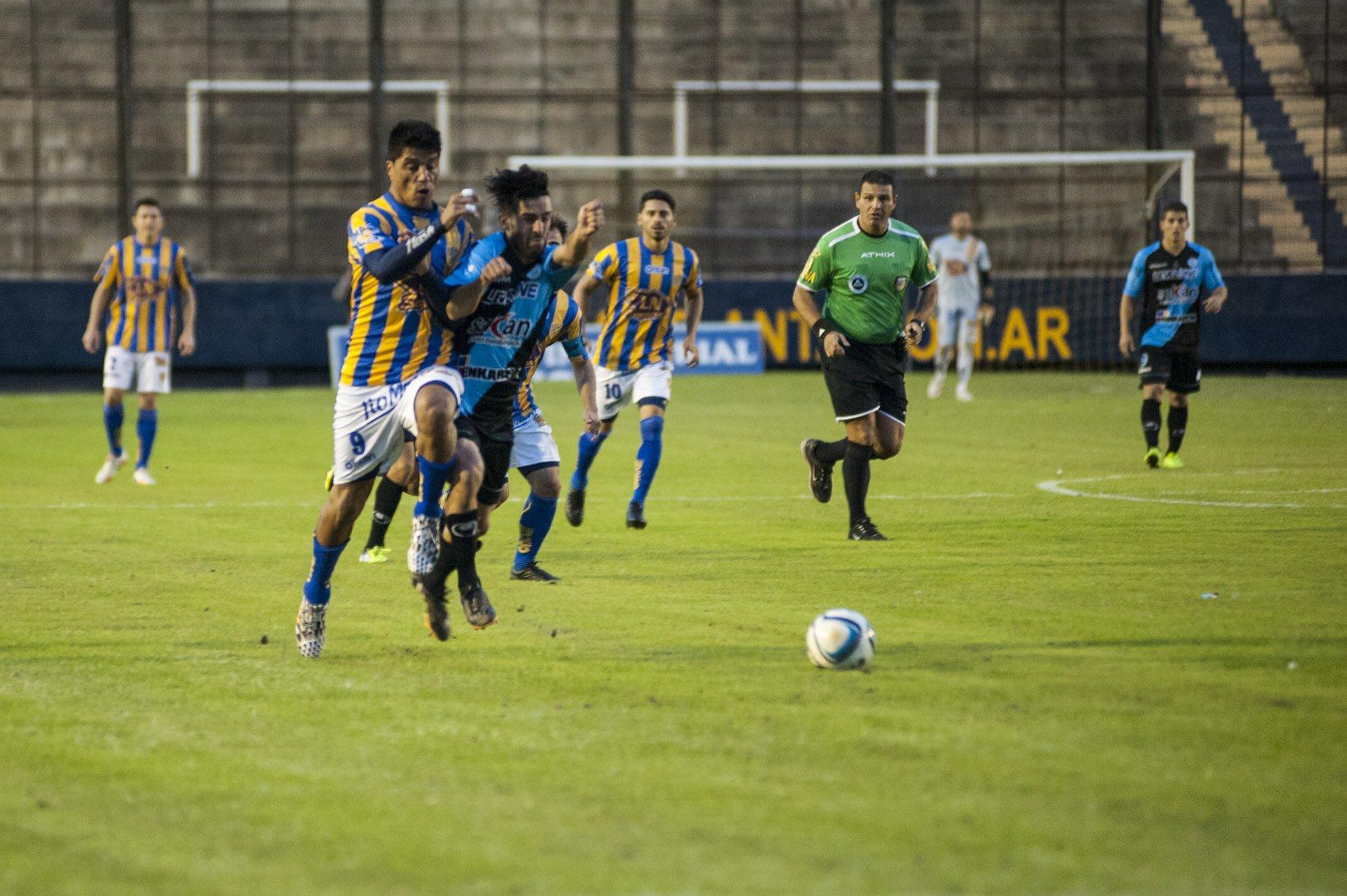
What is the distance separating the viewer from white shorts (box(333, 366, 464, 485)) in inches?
271

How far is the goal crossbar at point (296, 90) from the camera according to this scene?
106 feet

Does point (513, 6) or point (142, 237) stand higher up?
point (513, 6)

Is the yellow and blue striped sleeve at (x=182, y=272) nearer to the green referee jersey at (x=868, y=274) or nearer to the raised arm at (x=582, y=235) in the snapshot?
the green referee jersey at (x=868, y=274)

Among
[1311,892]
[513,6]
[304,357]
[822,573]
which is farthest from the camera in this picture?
[513,6]

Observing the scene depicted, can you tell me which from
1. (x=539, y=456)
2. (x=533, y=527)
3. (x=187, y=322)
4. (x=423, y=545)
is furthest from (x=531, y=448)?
(x=187, y=322)

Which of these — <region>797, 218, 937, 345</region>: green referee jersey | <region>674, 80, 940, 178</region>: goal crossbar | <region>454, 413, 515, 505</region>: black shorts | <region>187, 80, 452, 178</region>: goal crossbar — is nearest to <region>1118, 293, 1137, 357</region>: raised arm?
<region>797, 218, 937, 345</region>: green referee jersey

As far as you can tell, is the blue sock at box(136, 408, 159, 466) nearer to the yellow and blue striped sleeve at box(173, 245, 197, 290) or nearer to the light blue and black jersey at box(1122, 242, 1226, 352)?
the yellow and blue striped sleeve at box(173, 245, 197, 290)

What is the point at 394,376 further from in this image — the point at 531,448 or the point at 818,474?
the point at 818,474

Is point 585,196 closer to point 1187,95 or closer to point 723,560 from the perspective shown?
point 1187,95

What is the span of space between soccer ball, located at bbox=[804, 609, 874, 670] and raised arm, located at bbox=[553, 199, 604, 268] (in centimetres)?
162

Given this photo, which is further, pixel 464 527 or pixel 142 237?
pixel 142 237

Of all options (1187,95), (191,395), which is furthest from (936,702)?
(1187,95)

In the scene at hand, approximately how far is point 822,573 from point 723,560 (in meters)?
0.76

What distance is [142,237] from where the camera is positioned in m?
14.8
